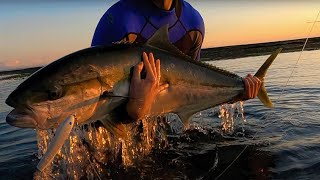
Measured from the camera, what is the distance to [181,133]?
24.1ft

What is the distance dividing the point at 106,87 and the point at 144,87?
398 millimetres

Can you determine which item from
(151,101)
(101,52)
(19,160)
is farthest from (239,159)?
(19,160)

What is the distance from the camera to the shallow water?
16.9ft

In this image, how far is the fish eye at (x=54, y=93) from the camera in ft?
10.4

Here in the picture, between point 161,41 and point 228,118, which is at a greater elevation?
point 161,41

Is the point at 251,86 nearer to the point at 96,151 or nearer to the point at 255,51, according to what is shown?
the point at 96,151

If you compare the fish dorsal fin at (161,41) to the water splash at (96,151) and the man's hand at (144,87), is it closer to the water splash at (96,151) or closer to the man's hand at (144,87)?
the man's hand at (144,87)

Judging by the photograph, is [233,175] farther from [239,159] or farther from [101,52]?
[101,52]

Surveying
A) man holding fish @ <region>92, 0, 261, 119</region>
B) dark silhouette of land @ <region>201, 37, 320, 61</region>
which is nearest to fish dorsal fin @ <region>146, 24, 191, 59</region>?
man holding fish @ <region>92, 0, 261, 119</region>

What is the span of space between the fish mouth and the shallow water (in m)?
2.42

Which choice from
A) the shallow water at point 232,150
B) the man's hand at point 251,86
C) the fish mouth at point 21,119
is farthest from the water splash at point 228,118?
the fish mouth at point 21,119

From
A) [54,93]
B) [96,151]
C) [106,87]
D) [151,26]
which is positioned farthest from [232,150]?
Answer: [54,93]

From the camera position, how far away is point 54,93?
3176 millimetres

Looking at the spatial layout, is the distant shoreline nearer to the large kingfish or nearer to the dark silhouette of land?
the dark silhouette of land
